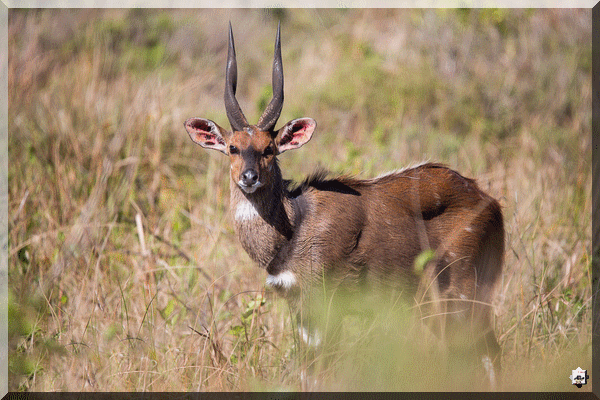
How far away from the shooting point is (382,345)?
185 inches

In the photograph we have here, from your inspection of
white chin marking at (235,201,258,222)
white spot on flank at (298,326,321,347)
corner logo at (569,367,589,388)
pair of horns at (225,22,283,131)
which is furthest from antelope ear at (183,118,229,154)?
corner logo at (569,367,589,388)

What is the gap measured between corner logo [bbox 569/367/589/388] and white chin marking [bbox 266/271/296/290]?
6.66ft

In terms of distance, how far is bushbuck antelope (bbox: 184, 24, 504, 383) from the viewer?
4.84 metres

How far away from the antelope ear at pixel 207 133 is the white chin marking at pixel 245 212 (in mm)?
433

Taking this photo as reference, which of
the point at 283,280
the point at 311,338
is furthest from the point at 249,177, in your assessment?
the point at 311,338

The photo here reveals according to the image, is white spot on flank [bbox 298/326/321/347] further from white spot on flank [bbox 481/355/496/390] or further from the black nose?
white spot on flank [bbox 481/355/496/390]

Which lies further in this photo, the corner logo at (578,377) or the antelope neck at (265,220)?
the antelope neck at (265,220)

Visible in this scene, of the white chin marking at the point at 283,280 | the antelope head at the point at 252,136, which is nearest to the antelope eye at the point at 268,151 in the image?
the antelope head at the point at 252,136

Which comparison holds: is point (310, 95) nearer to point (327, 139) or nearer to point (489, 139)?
point (327, 139)

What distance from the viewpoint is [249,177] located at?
460cm

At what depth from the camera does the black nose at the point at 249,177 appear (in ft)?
15.1

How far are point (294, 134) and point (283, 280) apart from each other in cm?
112

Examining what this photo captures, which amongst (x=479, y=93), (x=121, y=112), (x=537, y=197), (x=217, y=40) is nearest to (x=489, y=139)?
(x=479, y=93)

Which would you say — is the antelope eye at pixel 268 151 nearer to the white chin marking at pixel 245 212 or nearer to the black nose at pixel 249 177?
the black nose at pixel 249 177
